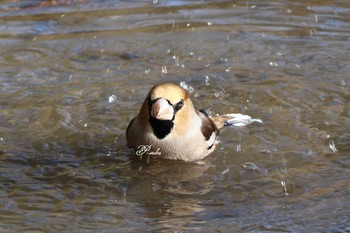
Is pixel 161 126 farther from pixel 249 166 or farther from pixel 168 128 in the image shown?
pixel 249 166

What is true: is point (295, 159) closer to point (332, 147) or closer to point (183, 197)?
point (332, 147)

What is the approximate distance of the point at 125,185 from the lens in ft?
21.3

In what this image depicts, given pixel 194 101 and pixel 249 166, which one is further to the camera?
pixel 194 101

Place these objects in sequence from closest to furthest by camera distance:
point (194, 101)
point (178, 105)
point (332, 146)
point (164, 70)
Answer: point (178, 105)
point (332, 146)
point (194, 101)
point (164, 70)

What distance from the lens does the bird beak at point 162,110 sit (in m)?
6.43

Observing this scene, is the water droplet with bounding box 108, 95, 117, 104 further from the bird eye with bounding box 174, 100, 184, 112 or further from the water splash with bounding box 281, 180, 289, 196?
the water splash with bounding box 281, 180, 289, 196

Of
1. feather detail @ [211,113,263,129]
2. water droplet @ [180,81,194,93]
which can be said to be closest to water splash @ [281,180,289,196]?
feather detail @ [211,113,263,129]

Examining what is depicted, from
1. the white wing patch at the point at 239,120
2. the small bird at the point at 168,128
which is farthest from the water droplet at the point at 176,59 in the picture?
the small bird at the point at 168,128

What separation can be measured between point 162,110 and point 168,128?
0.83ft

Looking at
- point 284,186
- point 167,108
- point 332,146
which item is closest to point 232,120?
point 332,146

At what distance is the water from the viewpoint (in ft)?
19.5

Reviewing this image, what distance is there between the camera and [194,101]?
8.34 meters

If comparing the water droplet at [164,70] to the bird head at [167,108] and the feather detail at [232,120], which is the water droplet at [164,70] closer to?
the feather detail at [232,120]

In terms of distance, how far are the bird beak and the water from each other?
19.9 inches
